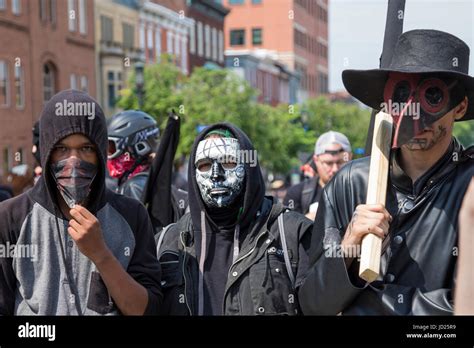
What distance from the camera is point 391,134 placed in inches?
125

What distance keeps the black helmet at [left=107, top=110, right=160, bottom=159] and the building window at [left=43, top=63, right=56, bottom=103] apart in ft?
106

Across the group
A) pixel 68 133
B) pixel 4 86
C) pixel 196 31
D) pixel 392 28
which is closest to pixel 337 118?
pixel 4 86

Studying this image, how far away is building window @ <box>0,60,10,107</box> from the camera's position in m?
34.7

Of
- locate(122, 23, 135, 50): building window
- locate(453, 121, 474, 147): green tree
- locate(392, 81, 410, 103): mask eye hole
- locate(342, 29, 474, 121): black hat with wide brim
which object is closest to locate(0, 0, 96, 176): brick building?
locate(122, 23, 135, 50): building window

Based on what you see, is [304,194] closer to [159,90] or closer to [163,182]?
[163,182]

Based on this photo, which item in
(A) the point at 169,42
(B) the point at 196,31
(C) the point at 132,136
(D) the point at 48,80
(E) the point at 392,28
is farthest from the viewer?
(B) the point at 196,31

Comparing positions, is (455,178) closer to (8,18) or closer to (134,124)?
(134,124)

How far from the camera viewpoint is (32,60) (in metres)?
37.7

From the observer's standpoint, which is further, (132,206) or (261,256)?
(261,256)

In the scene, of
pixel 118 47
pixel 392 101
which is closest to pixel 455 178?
pixel 392 101

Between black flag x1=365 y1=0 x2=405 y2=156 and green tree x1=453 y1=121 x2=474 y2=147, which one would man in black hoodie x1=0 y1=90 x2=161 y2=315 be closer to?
black flag x1=365 y1=0 x2=405 y2=156

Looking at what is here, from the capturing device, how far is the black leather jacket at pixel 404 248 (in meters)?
3.16

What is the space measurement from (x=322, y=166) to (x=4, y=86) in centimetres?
2746

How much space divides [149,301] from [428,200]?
3.21 feet
